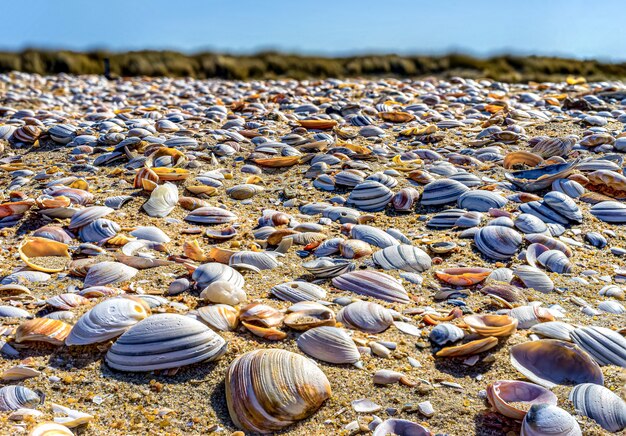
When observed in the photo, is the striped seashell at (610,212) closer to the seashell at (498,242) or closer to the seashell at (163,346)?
the seashell at (498,242)

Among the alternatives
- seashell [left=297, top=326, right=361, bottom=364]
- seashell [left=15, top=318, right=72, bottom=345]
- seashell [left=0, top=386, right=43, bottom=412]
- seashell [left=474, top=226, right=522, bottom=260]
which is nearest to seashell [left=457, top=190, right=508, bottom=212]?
seashell [left=474, top=226, right=522, bottom=260]

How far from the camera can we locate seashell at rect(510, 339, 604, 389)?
7.21 ft

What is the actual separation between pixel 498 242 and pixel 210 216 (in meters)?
1.71

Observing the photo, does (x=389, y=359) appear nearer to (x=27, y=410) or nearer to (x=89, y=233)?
(x=27, y=410)

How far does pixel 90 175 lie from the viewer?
182 inches

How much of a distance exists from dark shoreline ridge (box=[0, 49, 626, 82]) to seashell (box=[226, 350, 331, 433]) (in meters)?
15.6

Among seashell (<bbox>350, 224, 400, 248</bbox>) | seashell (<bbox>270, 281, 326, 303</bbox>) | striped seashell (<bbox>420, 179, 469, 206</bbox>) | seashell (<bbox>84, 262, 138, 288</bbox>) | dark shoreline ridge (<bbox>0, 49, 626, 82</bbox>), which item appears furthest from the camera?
dark shoreline ridge (<bbox>0, 49, 626, 82</bbox>)

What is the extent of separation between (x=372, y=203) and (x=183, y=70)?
15103 mm

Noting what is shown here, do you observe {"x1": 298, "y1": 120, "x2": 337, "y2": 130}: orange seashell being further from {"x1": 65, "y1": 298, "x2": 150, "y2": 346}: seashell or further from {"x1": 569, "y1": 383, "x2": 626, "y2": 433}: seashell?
{"x1": 569, "y1": 383, "x2": 626, "y2": 433}: seashell

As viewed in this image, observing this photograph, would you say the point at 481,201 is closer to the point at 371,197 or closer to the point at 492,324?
the point at 371,197

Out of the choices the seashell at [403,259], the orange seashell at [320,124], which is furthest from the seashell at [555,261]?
the orange seashell at [320,124]

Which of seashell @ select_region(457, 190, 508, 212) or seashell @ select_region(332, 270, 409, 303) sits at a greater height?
seashell @ select_region(457, 190, 508, 212)

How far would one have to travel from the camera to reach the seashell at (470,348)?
230 centimetres

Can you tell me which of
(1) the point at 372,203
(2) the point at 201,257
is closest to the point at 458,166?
(1) the point at 372,203
